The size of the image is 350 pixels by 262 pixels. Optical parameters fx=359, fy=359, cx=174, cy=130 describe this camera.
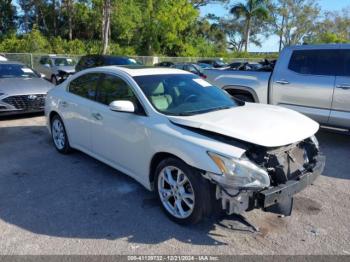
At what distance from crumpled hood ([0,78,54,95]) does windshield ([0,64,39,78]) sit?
1.26 ft

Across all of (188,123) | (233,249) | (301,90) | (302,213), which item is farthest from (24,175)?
(301,90)

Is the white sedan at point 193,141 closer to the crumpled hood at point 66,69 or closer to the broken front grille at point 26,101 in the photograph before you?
the broken front grille at point 26,101

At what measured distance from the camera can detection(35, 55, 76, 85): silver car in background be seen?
708 inches

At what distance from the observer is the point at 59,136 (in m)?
6.13

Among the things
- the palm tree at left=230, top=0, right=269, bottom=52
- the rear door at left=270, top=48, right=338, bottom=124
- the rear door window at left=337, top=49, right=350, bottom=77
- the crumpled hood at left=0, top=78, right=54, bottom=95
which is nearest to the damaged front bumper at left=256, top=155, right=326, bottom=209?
the rear door at left=270, top=48, right=338, bottom=124

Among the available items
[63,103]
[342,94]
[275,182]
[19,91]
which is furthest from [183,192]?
[19,91]

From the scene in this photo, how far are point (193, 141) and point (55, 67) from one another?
16.9 metres

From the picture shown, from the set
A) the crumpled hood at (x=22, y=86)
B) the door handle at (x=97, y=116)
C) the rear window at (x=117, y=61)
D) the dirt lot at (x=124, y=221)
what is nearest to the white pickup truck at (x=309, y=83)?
the dirt lot at (x=124, y=221)

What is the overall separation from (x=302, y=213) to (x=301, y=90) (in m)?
3.44

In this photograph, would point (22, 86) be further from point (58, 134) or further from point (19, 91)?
point (58, 134)

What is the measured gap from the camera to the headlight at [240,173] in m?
3.22

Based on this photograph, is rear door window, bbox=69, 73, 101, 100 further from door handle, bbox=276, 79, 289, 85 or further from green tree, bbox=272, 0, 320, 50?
green tree, bbox=272, 0, 320, 50

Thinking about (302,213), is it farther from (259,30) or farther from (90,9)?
(259,30)

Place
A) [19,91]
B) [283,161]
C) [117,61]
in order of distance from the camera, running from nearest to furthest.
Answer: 1. [283,161]
2. [19,91]
3. [117,61]
